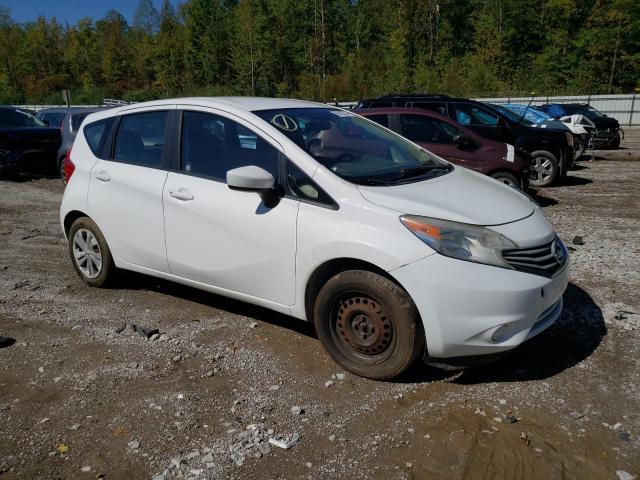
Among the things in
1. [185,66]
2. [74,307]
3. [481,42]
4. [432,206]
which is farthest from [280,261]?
[185,66]

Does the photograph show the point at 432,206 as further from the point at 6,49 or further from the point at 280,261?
the point at 6,49

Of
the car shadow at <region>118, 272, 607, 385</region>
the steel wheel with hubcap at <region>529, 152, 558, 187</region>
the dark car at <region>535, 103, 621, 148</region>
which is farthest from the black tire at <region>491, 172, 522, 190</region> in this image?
the dark car at <region>535, 103, 621, 148</region>

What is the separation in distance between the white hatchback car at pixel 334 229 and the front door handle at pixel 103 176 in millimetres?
17

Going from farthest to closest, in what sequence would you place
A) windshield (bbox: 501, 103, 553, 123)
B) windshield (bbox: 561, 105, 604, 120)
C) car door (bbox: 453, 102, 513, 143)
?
windshield (bbox: 561, 105, 604, 120), windshield (bbox: 501, 103, 553, 123), car door (bbox: 453, 102, 513, 143)

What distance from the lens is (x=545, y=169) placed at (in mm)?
11172

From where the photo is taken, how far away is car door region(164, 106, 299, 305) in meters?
3.81

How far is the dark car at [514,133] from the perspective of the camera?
10805mm

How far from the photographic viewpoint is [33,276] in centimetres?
587

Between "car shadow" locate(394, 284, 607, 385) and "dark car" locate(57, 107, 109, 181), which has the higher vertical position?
"dark car" locate(57, 107, 109, 181)

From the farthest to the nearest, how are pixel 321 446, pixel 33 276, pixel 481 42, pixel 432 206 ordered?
pixel 481 42
pixel 33 276
pixel 432 206
pixel 321 446

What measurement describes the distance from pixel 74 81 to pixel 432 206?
8857cm

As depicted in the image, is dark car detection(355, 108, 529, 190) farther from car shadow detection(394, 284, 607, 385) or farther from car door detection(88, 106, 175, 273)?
car door detection(88, 106, 175, 273)

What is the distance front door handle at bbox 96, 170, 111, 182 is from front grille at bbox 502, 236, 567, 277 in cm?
342

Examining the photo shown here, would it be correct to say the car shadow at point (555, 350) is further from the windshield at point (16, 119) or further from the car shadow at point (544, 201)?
the windshield at point (16, 119)
